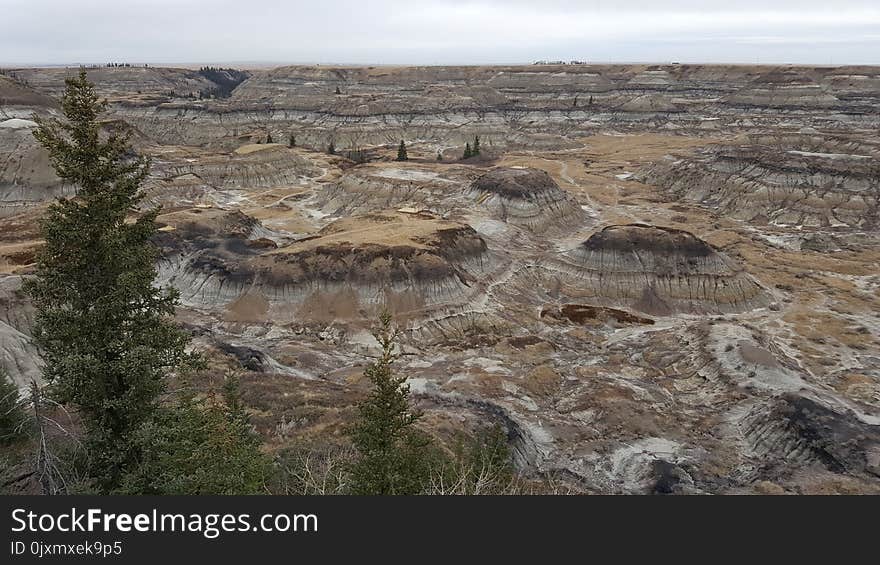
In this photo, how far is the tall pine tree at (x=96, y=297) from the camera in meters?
13.0

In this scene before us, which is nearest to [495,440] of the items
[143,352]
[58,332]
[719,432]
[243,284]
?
[143,352]

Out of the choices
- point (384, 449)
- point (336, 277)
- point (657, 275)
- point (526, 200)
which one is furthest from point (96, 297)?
point (526, 200)

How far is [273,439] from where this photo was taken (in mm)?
23562

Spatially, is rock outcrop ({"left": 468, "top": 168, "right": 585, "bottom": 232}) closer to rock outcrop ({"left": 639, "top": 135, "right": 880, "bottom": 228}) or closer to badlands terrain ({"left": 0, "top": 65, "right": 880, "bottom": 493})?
badlands terrain ({"left": 0, "top": 65, "right": 880, "bottom": 493})

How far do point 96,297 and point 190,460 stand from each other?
4.95m

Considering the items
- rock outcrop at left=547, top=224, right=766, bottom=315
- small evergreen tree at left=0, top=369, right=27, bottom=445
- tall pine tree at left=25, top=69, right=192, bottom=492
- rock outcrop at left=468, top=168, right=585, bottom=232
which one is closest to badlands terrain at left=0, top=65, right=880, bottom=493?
rock outcrop at left=547, top=224, right=766, bottom=315

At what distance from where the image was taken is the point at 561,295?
5300 centimetres

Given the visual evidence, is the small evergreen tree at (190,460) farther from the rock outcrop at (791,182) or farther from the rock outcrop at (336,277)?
the rock outcrop at (791,182)

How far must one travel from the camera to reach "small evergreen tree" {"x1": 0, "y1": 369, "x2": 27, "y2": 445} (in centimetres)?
1485

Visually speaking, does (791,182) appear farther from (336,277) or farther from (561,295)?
(336,277)

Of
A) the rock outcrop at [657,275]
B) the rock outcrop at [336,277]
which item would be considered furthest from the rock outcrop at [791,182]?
the rock outcrop at [336,277]

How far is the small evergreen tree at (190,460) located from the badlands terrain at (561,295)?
6138mm

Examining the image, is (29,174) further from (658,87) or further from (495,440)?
(658,87)

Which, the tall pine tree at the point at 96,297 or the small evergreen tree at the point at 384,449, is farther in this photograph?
the small evergreen tree at the point at 384,449
